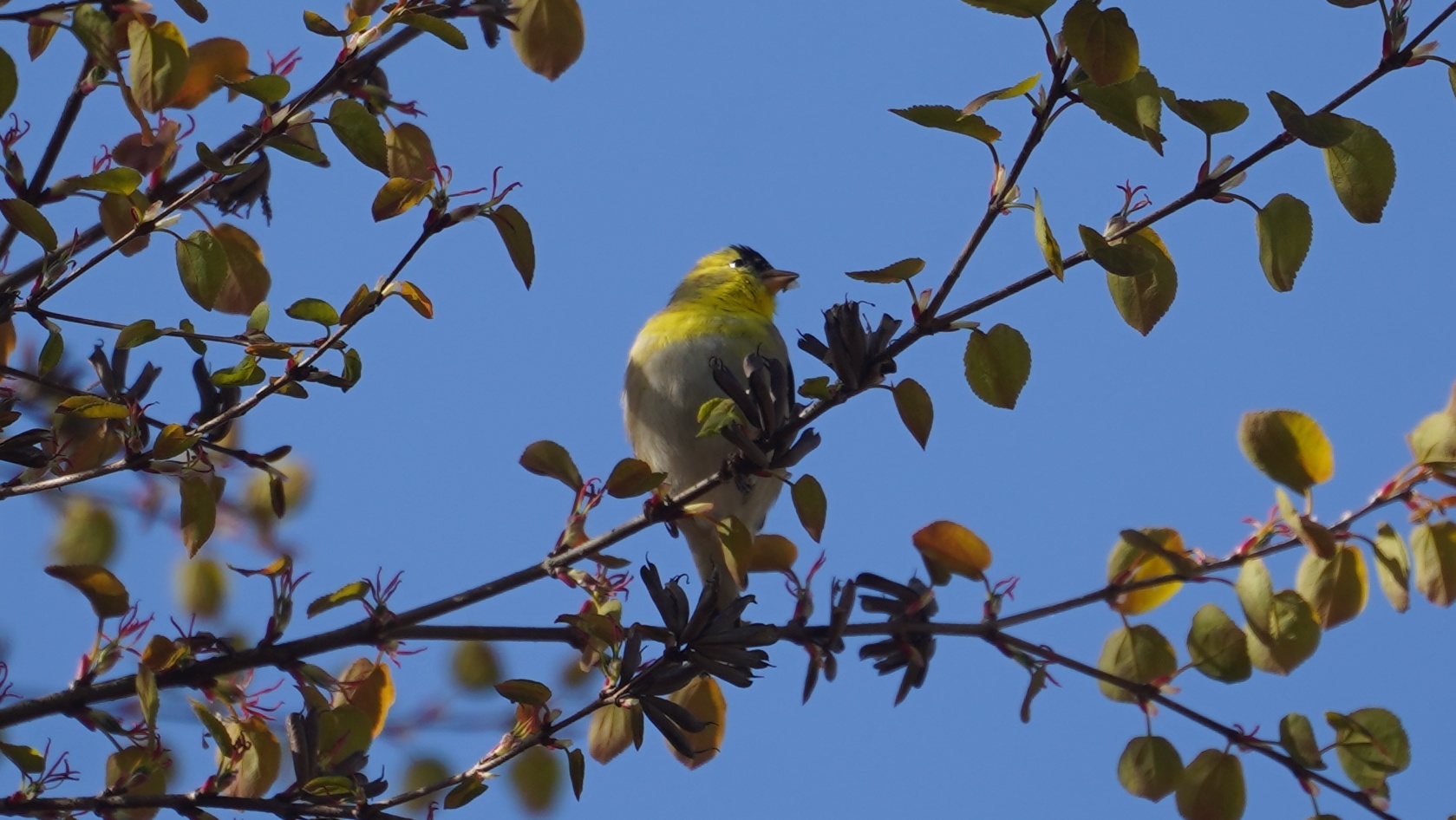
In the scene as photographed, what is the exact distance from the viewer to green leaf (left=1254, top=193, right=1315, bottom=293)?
1.51 m

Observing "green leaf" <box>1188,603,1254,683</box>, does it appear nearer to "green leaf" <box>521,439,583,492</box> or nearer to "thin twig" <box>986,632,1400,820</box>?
"thin twig" <box>986,632,1400,820</box>

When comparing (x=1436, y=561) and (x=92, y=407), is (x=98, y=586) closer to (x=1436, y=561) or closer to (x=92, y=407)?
(x=92, y=407)

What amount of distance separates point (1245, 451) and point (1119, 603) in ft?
1.02

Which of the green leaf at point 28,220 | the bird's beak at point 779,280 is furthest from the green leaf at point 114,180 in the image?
the bird's beak at point 779,280

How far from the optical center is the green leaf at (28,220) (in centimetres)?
158

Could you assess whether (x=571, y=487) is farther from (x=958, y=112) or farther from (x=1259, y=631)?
(x=1259, y=631)

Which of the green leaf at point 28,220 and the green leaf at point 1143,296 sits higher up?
the green leaf at point 28,220

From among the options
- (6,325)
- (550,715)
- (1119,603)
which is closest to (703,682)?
(550,715)

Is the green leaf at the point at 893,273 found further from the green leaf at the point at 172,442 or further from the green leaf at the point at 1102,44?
the green leaf at the point at 172,442

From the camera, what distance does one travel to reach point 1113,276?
1.61 metres

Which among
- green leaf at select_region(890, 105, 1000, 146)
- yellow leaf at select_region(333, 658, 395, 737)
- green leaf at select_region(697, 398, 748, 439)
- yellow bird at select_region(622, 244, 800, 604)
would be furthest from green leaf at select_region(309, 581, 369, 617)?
yellow bird at select_region(622, 244, 800, 604)

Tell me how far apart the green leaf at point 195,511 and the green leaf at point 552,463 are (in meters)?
0.41

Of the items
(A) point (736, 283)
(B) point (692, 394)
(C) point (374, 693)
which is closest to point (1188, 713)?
(C) point (374, 693)

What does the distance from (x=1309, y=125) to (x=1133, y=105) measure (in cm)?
18
